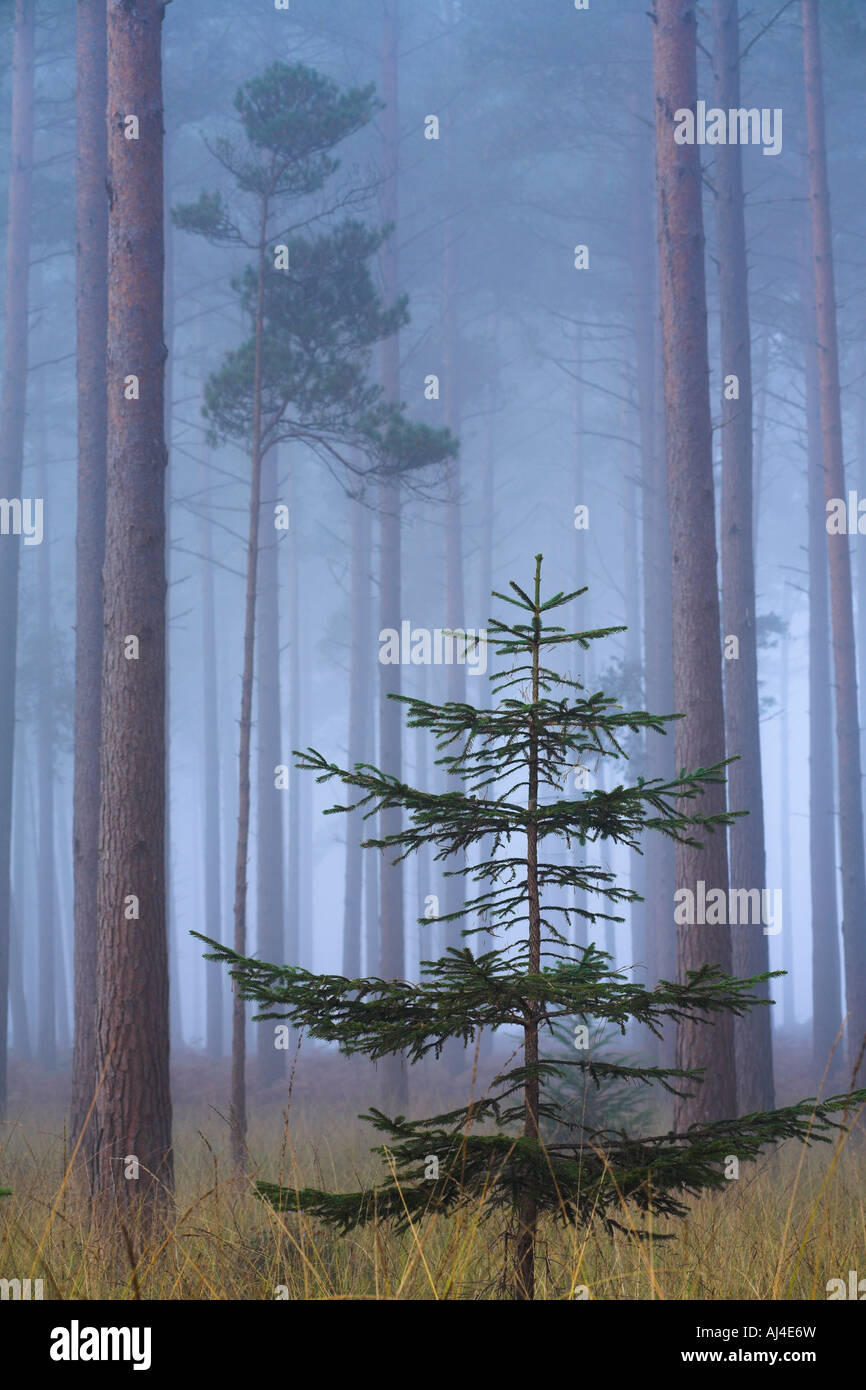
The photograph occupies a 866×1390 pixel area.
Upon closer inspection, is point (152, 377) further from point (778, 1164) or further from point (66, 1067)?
point (66, 1067)

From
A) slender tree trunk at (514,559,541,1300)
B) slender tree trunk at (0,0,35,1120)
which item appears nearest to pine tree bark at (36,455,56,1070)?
slender tree trunk at (0,0,35,1120)

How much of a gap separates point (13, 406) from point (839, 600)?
11936 mm

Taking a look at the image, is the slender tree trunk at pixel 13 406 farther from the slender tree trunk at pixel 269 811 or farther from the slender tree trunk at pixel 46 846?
the slender tree trunk at pixel 46 846

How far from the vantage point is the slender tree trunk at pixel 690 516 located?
8.48 m

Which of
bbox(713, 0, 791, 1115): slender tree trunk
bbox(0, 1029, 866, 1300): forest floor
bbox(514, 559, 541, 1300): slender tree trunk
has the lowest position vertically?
bbox(0, 1029, 866, 1300): forest floor

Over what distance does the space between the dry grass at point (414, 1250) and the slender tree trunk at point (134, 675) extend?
61 cm

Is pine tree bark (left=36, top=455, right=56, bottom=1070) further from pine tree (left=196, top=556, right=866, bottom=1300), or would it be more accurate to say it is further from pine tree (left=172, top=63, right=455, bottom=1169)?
pine tree (left=196, top=556, right=866, bottom=1300)

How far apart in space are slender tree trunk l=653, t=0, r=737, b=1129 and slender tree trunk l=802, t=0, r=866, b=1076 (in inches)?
240

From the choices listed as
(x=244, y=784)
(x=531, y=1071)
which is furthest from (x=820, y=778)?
(x=531, y=1071)

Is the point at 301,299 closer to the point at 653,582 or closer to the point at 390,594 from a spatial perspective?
the point at 390,594

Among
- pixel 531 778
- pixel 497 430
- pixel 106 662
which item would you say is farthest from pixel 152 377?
pixel 497 430

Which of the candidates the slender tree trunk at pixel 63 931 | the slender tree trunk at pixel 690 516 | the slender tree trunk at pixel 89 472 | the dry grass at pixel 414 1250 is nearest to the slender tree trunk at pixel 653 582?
the slender tree trunk at pixel 690 516

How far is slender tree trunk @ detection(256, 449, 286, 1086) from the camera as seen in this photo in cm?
1892
